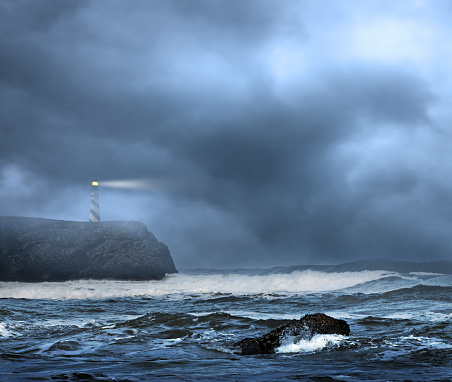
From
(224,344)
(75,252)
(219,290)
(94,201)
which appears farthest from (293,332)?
(94,201)

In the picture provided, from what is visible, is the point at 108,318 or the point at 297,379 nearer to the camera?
the point at 297,379

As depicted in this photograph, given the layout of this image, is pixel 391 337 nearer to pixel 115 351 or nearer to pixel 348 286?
pixel 115 351

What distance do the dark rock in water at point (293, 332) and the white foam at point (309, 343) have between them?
7 cm

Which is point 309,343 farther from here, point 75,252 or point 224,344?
point 75,252

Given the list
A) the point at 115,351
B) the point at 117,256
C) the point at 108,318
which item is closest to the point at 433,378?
the point at 115,351

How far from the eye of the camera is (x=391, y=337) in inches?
325

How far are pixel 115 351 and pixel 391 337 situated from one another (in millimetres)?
4768

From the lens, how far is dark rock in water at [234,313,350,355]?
22.8ft

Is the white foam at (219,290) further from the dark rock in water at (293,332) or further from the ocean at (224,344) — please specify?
the dark rock in water at (293,332)

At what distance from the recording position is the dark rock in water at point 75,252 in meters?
43.1

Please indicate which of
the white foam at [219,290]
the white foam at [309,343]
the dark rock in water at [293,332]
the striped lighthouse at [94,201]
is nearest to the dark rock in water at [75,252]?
the striped lighthouse at [94,201]

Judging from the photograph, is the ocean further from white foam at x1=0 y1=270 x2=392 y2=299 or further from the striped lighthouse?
the striped lighthouse

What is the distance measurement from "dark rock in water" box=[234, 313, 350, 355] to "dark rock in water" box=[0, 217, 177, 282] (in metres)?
38.3

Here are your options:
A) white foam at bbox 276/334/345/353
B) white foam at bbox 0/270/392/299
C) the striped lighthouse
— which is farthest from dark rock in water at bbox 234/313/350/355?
the striped lighthouse
